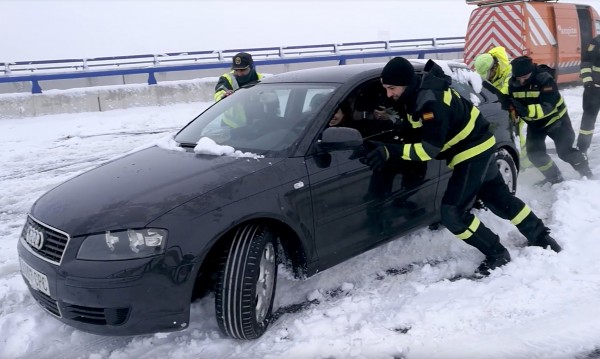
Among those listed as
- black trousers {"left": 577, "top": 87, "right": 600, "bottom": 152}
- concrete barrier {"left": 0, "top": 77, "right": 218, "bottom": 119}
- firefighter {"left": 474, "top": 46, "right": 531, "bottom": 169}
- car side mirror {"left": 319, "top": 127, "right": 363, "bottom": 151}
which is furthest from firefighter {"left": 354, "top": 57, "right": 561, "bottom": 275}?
concrete barrier {"left": 0, "top": 77, "right": 218, "bottom": 119}

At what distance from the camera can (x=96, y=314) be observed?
2.71 meters

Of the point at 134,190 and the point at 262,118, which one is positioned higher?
the point at 262,118

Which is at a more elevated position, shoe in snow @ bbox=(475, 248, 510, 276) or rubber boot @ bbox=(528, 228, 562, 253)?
rubber boot @ bbox=(528, 228, 562, 253)

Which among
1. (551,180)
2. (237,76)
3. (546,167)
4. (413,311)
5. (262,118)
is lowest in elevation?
(413,311)

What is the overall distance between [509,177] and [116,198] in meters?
3.64

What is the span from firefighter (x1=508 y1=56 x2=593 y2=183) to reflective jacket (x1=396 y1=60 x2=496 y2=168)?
1.65 metres

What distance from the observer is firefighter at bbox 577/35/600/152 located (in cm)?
666

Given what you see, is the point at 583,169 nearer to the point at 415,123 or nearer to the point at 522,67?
the point at 522,67

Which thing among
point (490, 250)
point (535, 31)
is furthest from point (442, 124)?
point (535, 31)

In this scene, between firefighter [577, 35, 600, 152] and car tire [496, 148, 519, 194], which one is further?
firefighter [577, 35, 600, 152]

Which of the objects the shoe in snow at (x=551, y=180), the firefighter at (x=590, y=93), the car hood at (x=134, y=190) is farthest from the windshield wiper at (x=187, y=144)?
the firefighter at (x=590, y=93)

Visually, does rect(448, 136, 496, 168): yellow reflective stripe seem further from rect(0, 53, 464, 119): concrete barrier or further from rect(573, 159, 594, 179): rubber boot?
rect(0, 53, 464, 119): concrete barrier

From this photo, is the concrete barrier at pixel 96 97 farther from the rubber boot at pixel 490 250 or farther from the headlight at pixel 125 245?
the rubber boot at pixel 490 250

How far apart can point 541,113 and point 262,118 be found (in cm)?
316
